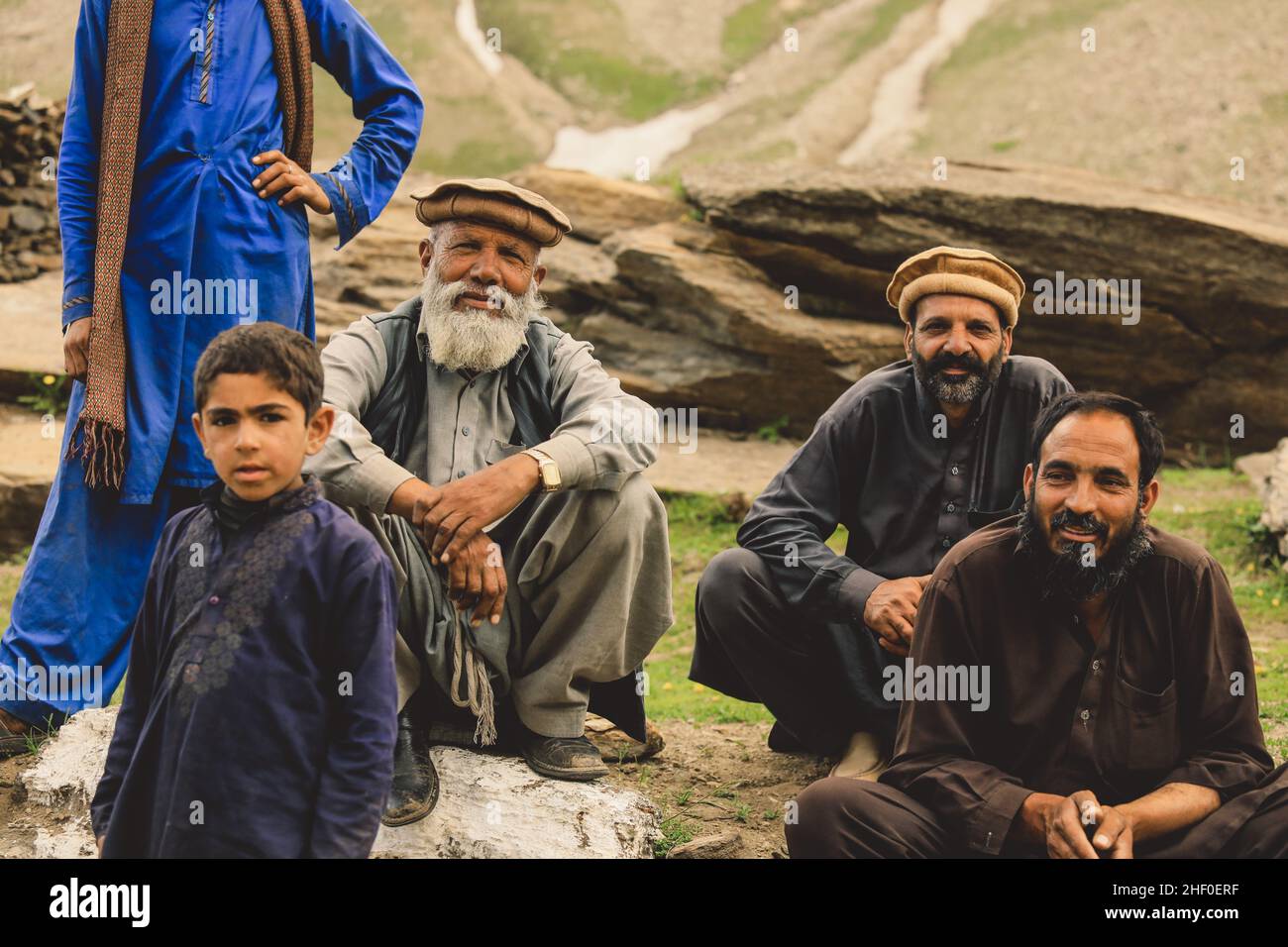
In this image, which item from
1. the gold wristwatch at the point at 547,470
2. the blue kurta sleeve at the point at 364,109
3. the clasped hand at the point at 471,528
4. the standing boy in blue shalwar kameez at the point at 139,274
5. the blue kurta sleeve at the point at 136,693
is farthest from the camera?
the blue kurta sleeve at the point at 364,109

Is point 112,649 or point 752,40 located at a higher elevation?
point 752,40

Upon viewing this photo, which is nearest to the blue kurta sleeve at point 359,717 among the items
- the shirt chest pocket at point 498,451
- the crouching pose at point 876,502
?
the shirt chest pocket at point 498,451

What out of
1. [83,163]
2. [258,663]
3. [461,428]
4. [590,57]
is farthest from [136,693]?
[590,57]

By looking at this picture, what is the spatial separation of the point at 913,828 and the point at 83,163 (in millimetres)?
3175

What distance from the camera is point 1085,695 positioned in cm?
343

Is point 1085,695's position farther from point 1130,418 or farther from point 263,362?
A: point 263,362

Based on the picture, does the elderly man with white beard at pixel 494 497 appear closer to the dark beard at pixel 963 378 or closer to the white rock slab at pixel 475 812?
the white rock slab at pixel 475 812

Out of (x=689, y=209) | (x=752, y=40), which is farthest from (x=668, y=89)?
(x=689, y=209)

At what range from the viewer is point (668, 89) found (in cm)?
3950

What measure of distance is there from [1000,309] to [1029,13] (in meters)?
36.0

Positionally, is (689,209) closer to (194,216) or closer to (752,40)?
(194,216)

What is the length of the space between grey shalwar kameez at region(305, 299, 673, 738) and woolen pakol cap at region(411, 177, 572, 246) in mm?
393

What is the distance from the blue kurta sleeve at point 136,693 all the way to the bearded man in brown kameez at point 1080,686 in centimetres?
155

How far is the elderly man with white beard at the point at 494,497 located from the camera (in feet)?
12.6
